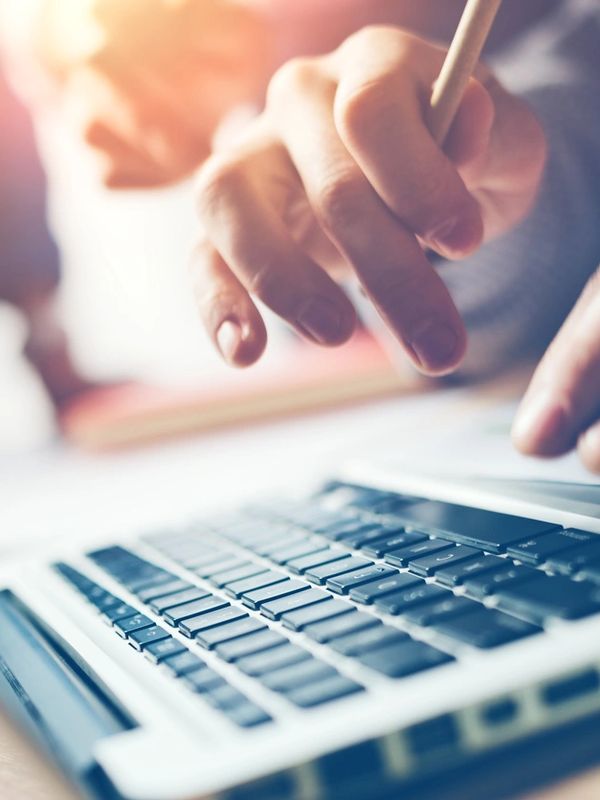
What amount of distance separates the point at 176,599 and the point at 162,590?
19 millimetres

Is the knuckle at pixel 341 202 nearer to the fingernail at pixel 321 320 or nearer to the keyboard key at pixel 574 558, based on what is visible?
the fingernail at pixel 321 320

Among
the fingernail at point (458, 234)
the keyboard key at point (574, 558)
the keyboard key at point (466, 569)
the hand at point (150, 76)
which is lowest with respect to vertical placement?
the keyboard key at point (466, 569)

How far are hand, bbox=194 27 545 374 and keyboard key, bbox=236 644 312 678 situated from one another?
0.17m

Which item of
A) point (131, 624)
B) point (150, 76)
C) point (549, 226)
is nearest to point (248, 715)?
point (131, 624)

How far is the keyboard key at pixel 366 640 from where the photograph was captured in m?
0.26

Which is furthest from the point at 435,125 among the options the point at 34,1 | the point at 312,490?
the point at 34,1

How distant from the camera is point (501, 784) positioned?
237 mm

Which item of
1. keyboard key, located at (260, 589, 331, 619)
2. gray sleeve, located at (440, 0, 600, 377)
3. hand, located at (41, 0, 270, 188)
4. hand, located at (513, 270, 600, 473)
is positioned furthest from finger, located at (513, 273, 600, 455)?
hand, located at (41, 0, 270, 188)

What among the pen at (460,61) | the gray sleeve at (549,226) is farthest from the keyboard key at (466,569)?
the gray sleeve at (549,226)

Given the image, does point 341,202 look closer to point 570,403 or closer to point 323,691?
point 570,403

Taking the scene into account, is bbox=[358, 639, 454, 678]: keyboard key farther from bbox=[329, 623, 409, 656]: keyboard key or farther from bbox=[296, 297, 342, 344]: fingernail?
bbox=[296, 297, 342, 344]: fingernail

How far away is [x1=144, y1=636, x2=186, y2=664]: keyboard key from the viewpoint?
0.30m

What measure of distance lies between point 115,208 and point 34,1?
338mm

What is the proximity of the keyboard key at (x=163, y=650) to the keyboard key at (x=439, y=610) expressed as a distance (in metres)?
0.08
